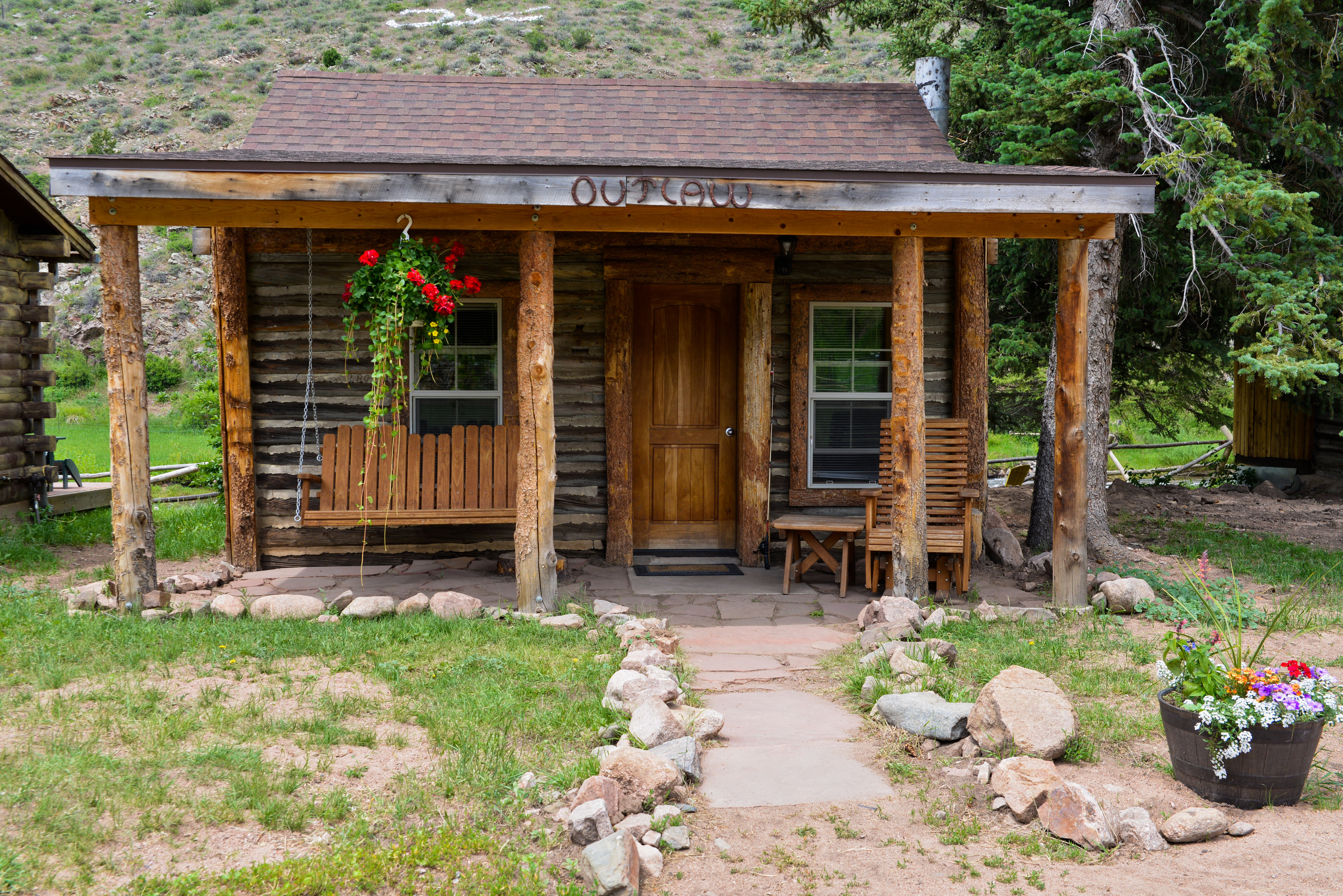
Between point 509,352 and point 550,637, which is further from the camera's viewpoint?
point 509,352

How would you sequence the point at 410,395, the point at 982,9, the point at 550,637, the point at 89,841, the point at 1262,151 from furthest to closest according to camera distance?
the point at 982,9, the point at 1262,151, the point at 410,395, the point at 550,637, the point at 89,841

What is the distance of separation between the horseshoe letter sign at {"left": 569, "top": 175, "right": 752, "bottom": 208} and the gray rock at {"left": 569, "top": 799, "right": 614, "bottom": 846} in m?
4.00

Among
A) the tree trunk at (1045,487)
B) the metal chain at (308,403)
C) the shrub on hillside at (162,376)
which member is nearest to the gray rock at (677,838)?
the metal chain at (308,403)

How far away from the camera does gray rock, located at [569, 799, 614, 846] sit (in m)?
3.46

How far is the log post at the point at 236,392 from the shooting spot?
26.3ft

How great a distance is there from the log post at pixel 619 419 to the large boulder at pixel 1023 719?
4531 mm

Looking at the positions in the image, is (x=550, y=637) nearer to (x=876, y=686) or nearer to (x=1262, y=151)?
(x=876, y=686)

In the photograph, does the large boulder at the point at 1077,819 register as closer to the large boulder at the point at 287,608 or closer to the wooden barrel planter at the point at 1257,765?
the wooden barrel planter at the point at 1257,765

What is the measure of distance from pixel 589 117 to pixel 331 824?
6.95 metres

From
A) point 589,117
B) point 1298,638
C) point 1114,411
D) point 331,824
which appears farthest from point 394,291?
point 1114,411

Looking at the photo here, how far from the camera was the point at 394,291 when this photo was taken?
6559 mm

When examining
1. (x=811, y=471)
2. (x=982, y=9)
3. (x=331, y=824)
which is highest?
(x=982, y=9)

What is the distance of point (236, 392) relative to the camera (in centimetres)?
815

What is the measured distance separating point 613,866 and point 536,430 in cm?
389
